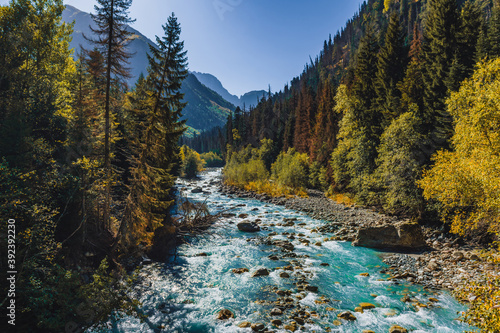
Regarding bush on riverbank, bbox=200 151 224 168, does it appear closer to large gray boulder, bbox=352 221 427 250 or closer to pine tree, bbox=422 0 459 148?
pine tree, bbox=422 0 459 148

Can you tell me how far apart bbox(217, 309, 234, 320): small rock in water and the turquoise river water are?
0.23m

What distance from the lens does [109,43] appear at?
1323 cm

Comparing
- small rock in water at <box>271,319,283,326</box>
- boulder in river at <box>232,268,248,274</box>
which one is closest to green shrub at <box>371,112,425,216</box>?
boulder in river at <box>232,268,248,274</box>

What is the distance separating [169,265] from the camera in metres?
14.6

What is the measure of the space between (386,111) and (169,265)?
2840 cm

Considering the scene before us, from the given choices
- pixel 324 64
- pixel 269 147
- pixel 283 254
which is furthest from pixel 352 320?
pixel 324 64

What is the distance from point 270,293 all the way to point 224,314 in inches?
105

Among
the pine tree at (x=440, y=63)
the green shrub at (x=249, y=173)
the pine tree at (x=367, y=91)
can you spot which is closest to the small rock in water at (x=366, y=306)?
the pine tree at (x=440, y=63)

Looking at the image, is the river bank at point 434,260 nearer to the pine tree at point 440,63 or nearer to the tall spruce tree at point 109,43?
the pine tree at point 440,63

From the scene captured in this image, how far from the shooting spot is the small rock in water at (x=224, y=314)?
9539 mm

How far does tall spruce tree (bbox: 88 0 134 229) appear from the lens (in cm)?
1293

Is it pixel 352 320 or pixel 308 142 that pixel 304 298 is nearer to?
pixel 352 320

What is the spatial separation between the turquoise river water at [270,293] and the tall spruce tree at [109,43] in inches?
226

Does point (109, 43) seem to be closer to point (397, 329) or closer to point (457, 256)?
point (397, 329)
